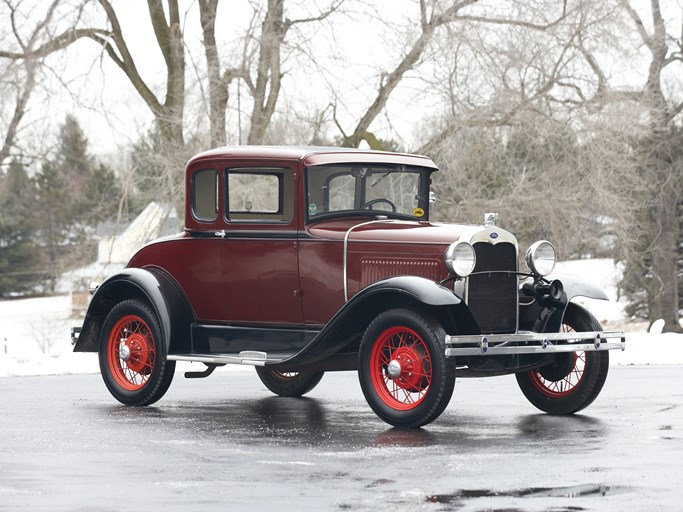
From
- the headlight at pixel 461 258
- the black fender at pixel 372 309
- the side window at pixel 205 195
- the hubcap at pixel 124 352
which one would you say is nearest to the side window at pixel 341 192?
the side window at pixel 205 195

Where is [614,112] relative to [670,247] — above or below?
above

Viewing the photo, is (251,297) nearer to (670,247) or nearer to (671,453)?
(671,453)

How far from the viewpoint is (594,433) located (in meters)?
8.95

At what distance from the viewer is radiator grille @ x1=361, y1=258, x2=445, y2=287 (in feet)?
31.9

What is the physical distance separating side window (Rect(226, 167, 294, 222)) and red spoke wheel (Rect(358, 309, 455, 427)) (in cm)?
157

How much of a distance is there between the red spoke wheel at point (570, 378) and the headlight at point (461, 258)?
4.48 feet

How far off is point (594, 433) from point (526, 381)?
5.99 ft

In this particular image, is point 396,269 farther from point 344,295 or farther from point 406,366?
point 406,366

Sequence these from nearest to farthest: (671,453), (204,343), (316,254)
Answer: (671,453)
(316,254)
(204,343)

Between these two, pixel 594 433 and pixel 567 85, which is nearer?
pixel 594 433

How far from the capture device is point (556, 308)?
33.2 ft

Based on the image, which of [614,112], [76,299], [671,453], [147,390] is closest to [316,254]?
[147,390]

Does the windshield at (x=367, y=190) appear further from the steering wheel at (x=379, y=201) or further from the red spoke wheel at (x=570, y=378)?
the red spoke wheel at (x=570, y=378)

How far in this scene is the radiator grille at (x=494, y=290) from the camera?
9.82 m
